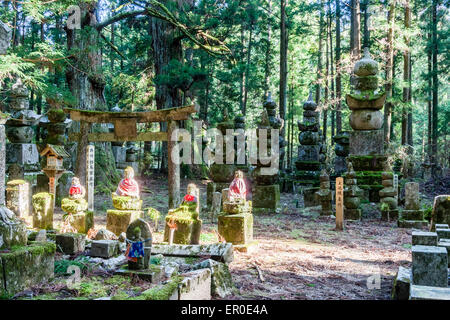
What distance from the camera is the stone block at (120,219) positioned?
29.6 ft

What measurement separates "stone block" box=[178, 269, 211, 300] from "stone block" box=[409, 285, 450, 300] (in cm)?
243

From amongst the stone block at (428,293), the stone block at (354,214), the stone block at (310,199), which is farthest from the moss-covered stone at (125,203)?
the stone block at (310,199)

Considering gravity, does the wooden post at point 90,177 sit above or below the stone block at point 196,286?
above

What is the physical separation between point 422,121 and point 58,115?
44277 mm

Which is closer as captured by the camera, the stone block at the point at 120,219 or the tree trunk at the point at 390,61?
the stone block at the point at 120,219

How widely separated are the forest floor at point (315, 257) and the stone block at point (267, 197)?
55 centimetres

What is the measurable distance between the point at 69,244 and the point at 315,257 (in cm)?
461

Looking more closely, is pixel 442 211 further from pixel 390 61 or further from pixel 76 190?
pixel 390 61

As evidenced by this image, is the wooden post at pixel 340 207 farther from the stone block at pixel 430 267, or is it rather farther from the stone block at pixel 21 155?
the stone block at pixel 21 155

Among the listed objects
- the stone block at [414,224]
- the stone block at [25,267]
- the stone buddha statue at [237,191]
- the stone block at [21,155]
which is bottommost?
the stone block at [414,224]

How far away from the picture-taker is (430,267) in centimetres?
457

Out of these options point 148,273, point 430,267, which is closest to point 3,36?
point 148,273

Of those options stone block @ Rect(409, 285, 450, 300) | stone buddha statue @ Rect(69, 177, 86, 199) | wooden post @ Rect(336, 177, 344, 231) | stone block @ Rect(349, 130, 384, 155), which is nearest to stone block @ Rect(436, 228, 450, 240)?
stone block @ Rect(409, 285, 450, 300)

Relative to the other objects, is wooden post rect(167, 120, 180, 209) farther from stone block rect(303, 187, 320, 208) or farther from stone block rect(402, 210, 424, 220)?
stone block rect(402, 210, 424, 220)
